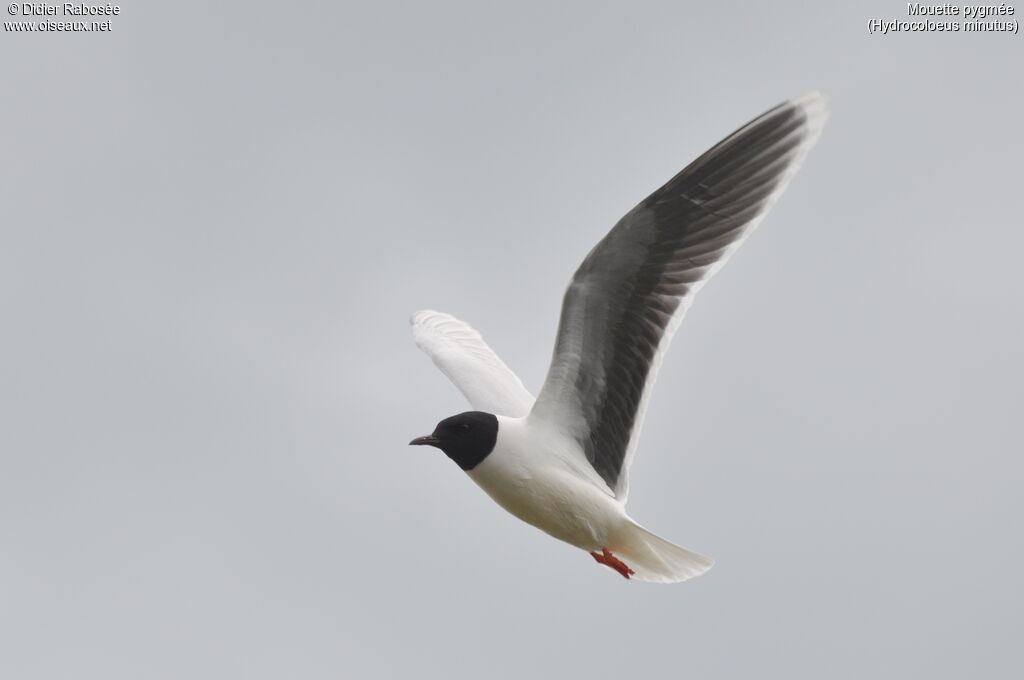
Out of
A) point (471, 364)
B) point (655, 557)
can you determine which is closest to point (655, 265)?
point (655, 557)

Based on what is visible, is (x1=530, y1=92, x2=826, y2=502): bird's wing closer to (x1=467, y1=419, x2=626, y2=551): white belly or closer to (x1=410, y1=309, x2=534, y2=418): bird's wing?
(x1=467, y1=419, x2=626, y2=551): white belly

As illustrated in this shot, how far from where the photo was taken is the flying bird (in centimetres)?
943

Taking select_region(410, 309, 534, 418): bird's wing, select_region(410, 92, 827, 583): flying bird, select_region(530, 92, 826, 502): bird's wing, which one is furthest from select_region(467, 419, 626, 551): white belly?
select_region(410, 309, 534, 418): bird's wing

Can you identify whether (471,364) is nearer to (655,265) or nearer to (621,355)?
(621,355)

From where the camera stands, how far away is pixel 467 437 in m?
10.1

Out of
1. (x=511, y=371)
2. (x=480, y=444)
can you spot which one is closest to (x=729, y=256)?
(x=480, y=444)

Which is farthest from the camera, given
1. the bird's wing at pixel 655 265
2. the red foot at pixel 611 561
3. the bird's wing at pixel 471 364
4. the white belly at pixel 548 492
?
the bird's wing at pixel 471 364

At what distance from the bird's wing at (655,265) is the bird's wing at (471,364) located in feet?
5.19

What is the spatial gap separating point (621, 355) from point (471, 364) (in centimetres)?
272

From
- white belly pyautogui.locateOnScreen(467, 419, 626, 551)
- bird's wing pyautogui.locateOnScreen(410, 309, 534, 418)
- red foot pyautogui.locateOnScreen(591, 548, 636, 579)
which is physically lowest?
red foot pyautogui.locateOnScreen(591, 548, 636, 579)

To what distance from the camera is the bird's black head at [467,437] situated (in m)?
10.1

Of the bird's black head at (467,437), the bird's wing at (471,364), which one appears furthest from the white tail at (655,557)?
the bird's wing at (471,364)

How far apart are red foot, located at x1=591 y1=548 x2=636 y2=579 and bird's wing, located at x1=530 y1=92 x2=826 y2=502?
0.81 metres

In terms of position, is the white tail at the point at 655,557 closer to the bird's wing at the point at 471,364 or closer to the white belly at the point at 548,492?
the white belly at the point at 548,492
